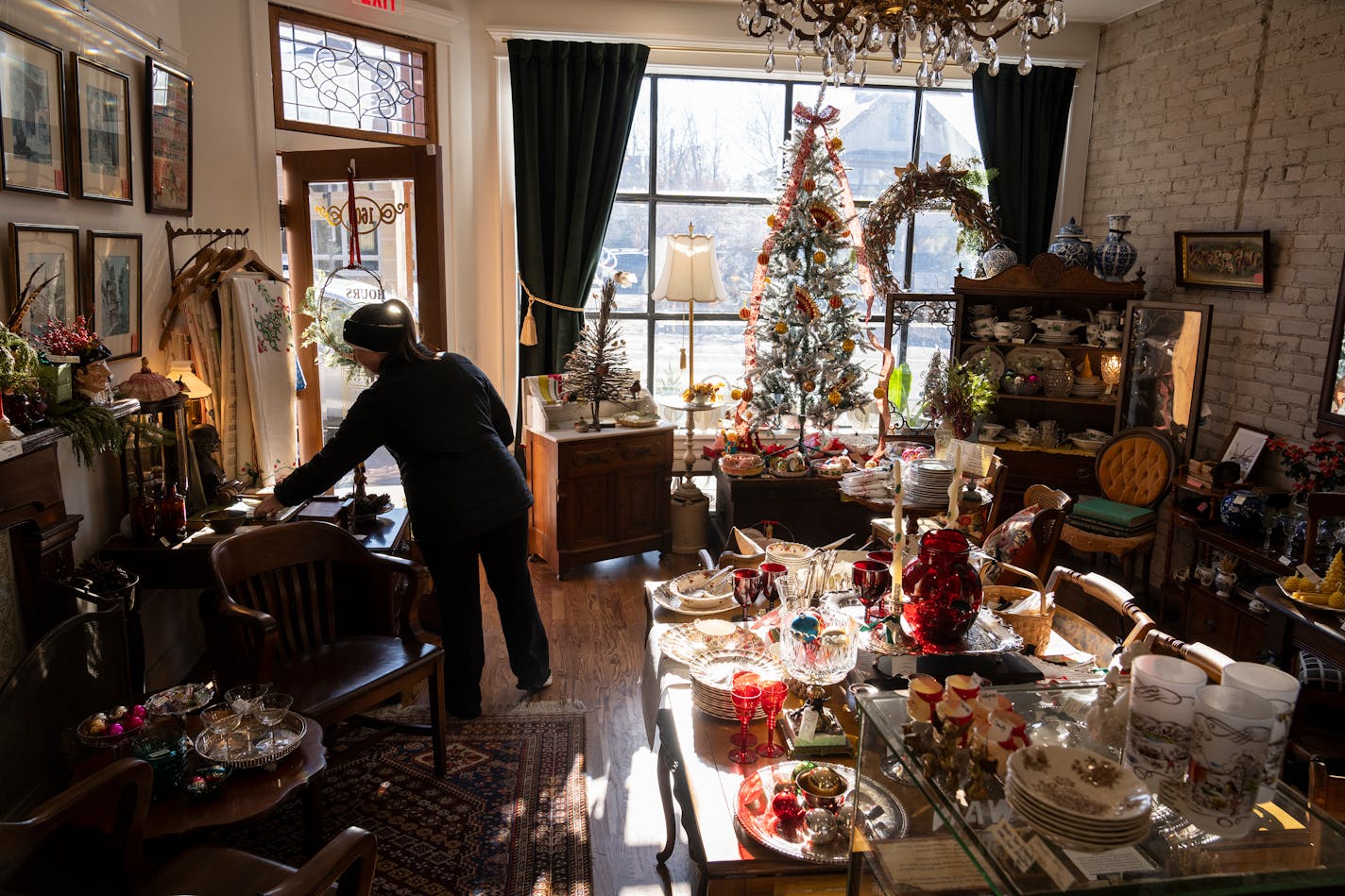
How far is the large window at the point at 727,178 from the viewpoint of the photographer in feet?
20.9

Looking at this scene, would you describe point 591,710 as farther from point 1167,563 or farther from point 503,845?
point 1167,563

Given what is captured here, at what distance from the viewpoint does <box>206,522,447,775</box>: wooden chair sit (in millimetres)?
2922

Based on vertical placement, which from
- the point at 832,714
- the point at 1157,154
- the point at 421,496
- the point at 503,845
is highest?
the point at 1157,154

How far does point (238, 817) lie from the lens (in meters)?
2.19

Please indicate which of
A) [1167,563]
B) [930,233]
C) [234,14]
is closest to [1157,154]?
[930,233]

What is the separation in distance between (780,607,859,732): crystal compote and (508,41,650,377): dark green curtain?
405 centimetres

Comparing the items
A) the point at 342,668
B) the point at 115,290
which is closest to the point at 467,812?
the point at 342,668

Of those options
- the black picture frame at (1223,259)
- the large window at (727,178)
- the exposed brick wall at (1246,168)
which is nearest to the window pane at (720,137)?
the large window at (727,178)

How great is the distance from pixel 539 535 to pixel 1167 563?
140 inches

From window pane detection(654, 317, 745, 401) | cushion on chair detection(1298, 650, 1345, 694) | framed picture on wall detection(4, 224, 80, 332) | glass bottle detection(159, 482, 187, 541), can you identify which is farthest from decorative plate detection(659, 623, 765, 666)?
window pane detection(654, 317, 745, 401)

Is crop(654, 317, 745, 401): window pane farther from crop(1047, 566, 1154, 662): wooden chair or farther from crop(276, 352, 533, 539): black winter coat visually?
crop(1047, 566, 1154, 662): wooden chair

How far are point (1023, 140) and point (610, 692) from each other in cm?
474

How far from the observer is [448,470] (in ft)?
11.4

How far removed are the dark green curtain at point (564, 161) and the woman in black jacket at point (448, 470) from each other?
236cm
